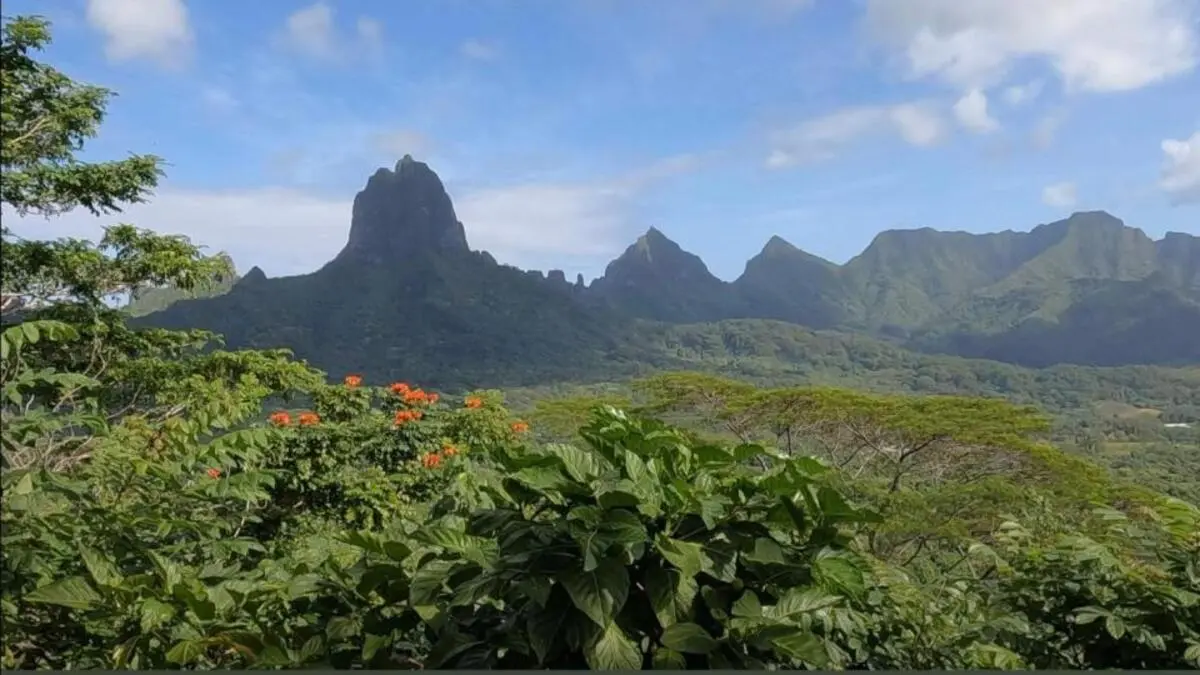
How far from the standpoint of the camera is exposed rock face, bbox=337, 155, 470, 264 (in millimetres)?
86688

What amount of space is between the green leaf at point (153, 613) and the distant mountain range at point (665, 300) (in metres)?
6.18

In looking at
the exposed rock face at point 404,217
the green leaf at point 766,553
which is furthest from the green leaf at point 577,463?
the exposed rock face at point 404,217

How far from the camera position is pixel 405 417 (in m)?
6.52

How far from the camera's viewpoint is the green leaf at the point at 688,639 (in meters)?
1.11

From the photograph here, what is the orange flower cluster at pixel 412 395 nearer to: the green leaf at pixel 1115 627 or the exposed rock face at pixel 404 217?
the green leaf at pixel 1115 627

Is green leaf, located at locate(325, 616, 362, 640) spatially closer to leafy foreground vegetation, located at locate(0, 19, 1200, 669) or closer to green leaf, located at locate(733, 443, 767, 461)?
leafy foreground vegetation, located at locate(0, 19, 1200, 669)

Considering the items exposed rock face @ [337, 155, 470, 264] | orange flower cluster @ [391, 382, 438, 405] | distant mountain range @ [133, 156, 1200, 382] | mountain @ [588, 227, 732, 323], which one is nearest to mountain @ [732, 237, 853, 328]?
distant mountain range @ [133, 156, 1200, 382]

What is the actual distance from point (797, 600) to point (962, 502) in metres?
13.6

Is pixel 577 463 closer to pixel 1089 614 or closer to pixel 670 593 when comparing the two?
pixel 670 593

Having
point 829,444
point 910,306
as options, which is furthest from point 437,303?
point 910,306

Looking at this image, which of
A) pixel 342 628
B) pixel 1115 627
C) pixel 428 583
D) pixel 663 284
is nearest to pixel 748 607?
pixel 428 583

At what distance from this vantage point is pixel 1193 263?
112500 millimetres

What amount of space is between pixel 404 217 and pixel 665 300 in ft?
118

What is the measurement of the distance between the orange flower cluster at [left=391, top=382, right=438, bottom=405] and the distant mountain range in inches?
65.2
